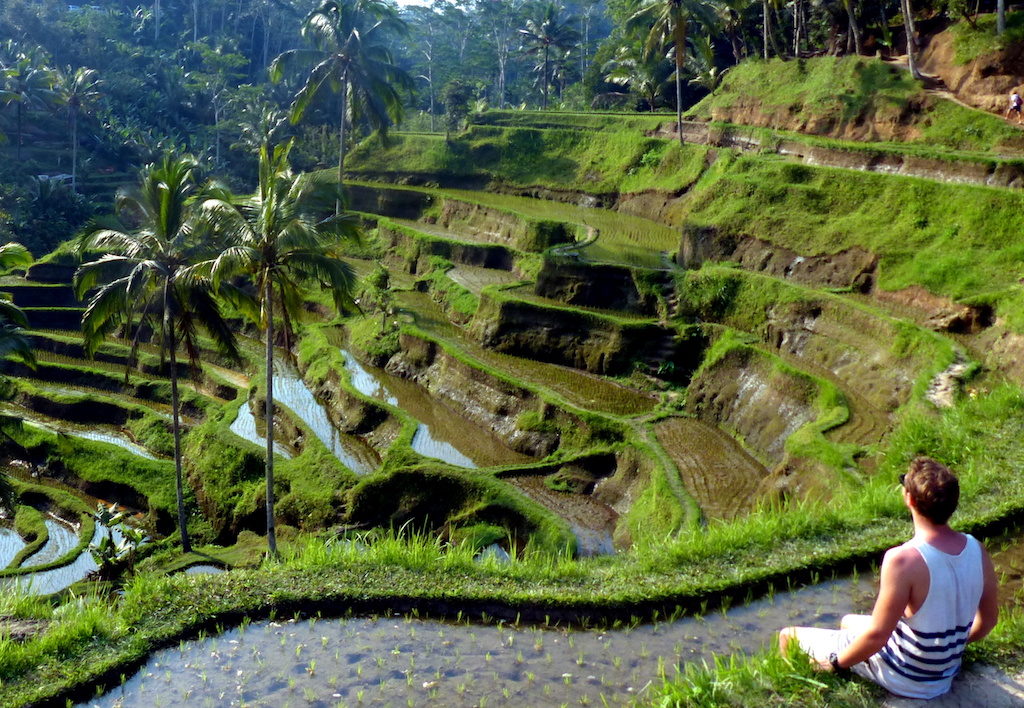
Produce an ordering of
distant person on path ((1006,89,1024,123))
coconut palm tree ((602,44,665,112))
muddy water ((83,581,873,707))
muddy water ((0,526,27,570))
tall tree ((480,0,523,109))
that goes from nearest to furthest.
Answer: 1. muddy water ((83,581,873,707))
2. muddy water ((0,526,27,570))
3. distant person on path ((1006,89,1024,123))
4. coconut palm tree ((602,44,665,112))
5. tall tree ((480,0,523,109))

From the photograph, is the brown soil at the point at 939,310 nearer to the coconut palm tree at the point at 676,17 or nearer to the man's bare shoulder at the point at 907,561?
the coconut palm tree at the point at 676,17

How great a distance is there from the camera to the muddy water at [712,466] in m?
15.8

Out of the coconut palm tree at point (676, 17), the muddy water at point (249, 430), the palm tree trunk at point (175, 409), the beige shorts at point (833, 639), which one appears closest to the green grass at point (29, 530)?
the palm tree trunk at point (175, 409)

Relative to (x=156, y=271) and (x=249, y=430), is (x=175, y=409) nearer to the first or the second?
(x=156, y=271)

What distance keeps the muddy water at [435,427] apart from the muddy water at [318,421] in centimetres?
123

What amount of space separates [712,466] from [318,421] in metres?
10.7

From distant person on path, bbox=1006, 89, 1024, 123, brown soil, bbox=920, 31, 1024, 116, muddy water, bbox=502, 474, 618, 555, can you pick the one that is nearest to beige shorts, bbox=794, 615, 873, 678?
muddy water, bbox=502, 474, 618, 555

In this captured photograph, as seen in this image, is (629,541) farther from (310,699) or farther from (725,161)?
(725,161)

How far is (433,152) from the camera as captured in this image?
45188mm

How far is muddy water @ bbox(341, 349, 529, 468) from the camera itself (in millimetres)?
20109

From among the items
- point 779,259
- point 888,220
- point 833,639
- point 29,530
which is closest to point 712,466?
point 779,259

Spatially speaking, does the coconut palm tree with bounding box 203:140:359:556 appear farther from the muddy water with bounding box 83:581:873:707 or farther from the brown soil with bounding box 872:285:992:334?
the brown soil with bounding box 872:285:992:334

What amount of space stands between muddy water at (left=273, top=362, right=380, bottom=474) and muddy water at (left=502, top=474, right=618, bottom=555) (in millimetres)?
4066

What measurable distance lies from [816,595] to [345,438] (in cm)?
1580
